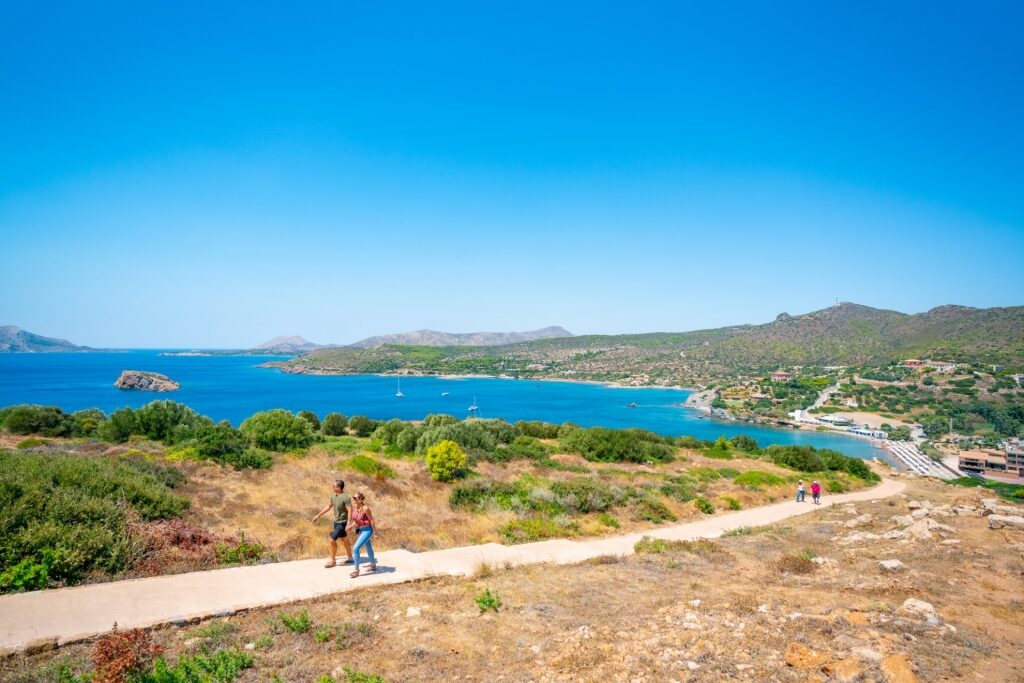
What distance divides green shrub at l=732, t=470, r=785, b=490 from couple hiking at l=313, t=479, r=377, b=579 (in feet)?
65.7

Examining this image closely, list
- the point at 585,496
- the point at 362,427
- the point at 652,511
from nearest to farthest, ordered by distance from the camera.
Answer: the point at 585,496 → the point at 652,511 → the point at 362,427

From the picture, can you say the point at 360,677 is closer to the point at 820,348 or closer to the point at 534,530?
the point at 534,530

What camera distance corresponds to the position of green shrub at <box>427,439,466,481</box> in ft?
65.3

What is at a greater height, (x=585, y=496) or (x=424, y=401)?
(x=585, y=496)

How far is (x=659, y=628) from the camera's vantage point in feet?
22.2

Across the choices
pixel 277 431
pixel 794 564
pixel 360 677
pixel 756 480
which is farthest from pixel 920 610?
pixel 277 431

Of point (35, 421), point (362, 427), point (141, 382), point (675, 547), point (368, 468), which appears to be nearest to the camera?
point (675, 547)

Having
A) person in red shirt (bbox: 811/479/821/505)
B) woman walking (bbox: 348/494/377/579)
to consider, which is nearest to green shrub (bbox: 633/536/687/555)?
woman walking (bbox: 348/494/377/579)

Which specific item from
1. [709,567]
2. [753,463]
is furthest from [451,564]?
[753,463]

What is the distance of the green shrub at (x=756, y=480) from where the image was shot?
2356 cm

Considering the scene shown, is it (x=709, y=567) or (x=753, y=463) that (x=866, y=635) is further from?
(x=753, y=463)

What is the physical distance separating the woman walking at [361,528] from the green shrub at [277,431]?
15531 millimetres

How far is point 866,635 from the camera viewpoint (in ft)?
20.3

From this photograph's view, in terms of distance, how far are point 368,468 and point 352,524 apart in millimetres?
11280
